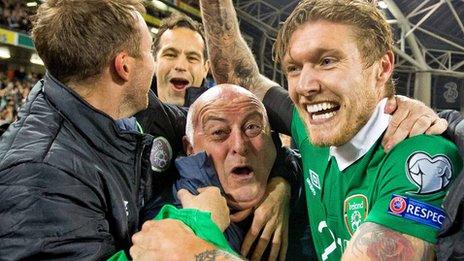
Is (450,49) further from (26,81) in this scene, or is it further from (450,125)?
(450,125)

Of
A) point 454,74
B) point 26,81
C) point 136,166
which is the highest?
point 136,166

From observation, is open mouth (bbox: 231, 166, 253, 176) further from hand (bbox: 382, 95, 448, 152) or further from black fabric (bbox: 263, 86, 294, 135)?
hand (bbox: 382, 95, 448, 152)

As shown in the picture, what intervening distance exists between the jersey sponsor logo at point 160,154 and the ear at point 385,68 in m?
1.00

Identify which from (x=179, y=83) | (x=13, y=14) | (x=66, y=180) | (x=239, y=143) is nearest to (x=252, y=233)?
(x=239, y=143)

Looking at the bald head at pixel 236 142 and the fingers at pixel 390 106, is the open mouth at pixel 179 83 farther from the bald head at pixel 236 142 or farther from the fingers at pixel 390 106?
the fingers at pixel 390 106

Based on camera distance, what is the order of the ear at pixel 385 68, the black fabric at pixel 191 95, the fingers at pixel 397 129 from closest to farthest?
the fingers at pixel 397 129 < the ear at pixel 385 68 < the black fabric at pixel 191 95

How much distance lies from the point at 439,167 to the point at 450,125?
0.73 feet

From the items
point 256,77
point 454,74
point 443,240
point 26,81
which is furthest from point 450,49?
point 443,240

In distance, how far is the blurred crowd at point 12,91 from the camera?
1027 cm

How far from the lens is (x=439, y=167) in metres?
1.57

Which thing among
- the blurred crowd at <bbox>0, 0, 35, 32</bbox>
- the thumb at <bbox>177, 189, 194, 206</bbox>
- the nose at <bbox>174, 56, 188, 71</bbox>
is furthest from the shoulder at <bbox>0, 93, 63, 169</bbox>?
the blurred crowd at <bbox>0, 0, 35, 32</bbox>

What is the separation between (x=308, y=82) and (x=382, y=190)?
50cm

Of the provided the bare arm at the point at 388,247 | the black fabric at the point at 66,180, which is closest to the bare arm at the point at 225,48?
the black fabric at the point at 66,180

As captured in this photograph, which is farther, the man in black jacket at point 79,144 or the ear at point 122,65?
the ear at point 122,65
